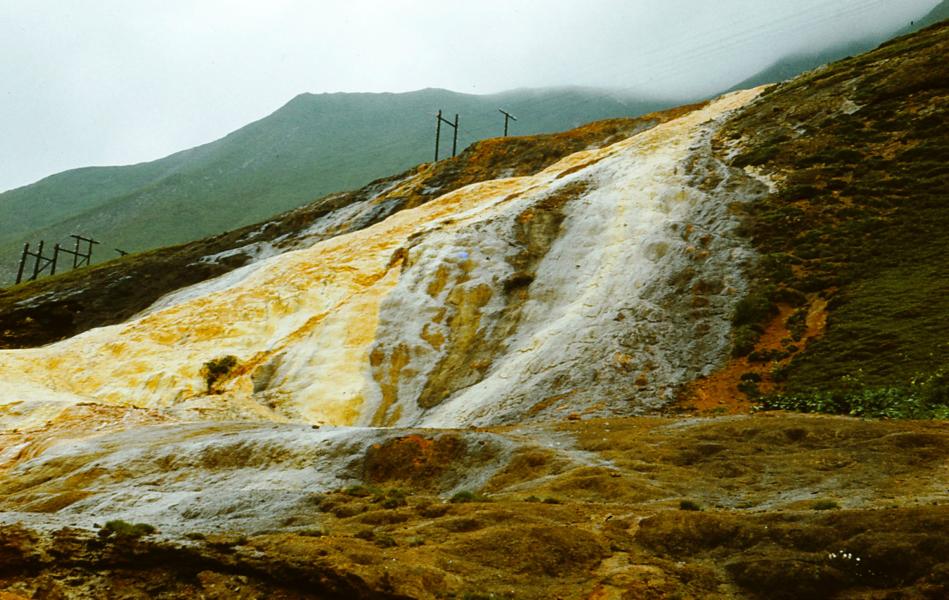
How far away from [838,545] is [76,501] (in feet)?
54.8

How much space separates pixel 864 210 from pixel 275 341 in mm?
25505

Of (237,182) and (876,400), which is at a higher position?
(237,182)

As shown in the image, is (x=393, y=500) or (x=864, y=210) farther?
(x=864, y=210)

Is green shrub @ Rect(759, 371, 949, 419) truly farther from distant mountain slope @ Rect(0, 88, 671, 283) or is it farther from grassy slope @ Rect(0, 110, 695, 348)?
distant mountain slope @ Rect(0, 88, 671, 283)

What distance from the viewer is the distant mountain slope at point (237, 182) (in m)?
140

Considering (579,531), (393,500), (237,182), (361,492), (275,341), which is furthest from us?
(237,182)

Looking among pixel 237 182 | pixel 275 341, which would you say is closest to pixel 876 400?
pixel 275 341

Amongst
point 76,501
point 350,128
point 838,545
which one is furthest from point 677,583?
point 350,128

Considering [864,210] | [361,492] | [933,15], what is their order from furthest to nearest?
[933,15], [864,210], [361,492]

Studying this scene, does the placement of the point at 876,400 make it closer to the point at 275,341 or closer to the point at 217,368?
the point at 275,341

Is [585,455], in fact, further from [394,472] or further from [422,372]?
[422,372]

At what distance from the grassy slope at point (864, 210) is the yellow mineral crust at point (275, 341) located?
8.38 metres

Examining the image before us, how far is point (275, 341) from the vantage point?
34562 mm

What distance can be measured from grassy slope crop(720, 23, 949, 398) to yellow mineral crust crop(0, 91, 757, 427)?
8.38 metres
